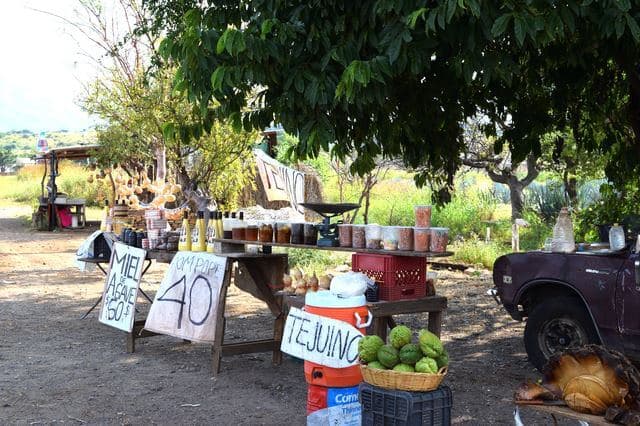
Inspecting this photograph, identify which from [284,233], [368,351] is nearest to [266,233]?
[284,233]

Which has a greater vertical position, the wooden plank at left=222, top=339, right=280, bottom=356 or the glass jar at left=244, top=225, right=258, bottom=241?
the glass jar at left=244, top=225, right=258, bottom=241

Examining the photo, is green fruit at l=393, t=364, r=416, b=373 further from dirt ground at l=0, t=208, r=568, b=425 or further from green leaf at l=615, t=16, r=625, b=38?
green leaf at l=615, t=16, r=625, b=38

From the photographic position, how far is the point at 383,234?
20.8 ft

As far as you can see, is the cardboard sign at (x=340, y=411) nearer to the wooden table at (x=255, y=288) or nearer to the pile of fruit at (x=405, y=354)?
the pile of fruit at (x=405, y=354)

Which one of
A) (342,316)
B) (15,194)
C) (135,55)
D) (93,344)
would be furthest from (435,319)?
(15,194)

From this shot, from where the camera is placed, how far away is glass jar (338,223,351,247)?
6500 mm

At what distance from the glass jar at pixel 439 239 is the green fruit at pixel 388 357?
1.31m

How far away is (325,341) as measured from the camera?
5594 mm

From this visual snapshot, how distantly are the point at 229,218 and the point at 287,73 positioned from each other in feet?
8.26

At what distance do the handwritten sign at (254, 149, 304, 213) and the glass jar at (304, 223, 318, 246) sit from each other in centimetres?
1059

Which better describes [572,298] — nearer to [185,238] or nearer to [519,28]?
[519,28]

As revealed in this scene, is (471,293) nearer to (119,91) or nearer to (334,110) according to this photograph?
(334,110)

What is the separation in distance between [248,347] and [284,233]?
135 centimetres

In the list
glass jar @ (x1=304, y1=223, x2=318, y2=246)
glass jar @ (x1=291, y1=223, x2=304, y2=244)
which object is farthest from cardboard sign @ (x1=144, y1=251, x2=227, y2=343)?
glass jar @ (x1=304, y1=223, x2=318, y2=246)
